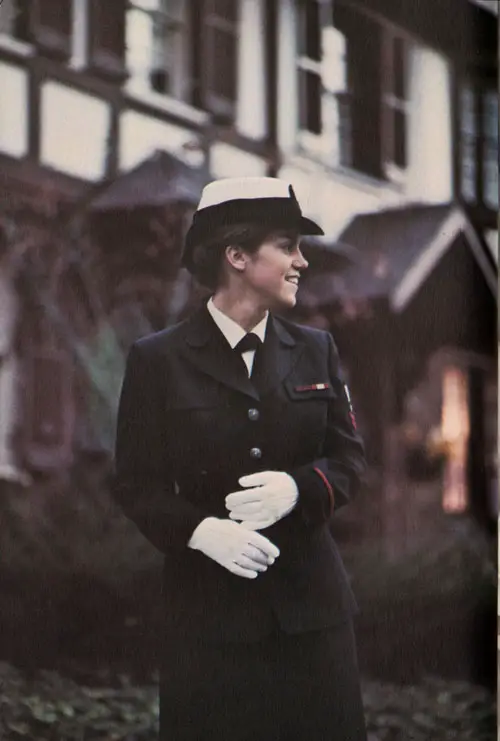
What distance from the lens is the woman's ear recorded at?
3459mm

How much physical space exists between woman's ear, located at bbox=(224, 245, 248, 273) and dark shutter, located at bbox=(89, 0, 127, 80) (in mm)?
818

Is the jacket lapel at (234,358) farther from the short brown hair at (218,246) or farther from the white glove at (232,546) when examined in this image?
the white glove at (232,546)

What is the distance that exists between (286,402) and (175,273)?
2.20 ft

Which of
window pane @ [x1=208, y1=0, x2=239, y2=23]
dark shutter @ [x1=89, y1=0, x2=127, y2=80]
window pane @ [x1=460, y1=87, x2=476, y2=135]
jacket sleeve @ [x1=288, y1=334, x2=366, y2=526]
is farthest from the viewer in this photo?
window pane @ [x1=460, y1=87, x2=476, y2=135]

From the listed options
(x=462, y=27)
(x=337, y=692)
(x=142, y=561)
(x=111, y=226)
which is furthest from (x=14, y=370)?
(x=462, y=27)

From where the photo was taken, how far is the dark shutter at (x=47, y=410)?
3383 millimetres

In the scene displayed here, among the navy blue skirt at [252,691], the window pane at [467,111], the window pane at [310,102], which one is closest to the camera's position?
the navy blue skirt at [252,691]

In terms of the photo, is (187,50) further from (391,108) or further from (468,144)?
(468,144)

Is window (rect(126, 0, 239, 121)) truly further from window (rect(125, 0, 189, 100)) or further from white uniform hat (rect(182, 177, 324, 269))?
white uniform hat (rect(182, 177, 324, 269))

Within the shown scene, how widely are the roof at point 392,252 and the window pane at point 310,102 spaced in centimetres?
44

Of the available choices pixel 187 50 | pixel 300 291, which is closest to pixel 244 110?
pixel 187 50

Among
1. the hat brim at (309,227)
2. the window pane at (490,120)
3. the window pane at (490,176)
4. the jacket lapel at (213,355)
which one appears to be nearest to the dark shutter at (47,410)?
the jacket lapel at (213,355)

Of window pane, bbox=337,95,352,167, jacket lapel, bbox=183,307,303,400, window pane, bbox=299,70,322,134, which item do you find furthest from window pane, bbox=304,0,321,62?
jacket lapel, bbox=183,307,303,400

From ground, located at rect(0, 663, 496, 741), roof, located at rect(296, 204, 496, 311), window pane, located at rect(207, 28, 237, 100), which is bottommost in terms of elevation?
ground, located at rect(0, 663, 496, 741)
